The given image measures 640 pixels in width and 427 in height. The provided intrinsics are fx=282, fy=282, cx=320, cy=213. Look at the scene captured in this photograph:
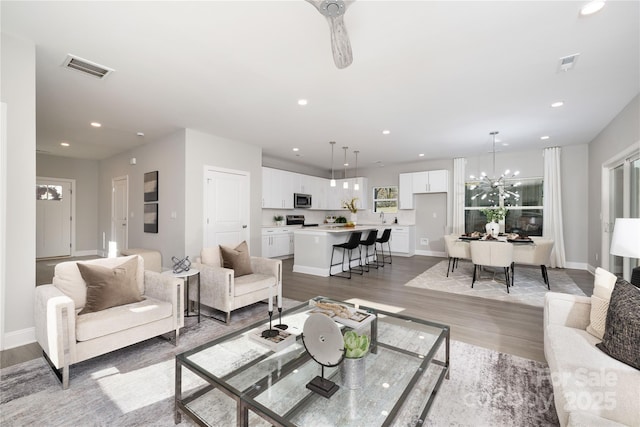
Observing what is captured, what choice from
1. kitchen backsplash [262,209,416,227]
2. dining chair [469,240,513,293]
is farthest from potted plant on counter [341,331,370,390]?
kitchen backsplash [262,209,416,227]

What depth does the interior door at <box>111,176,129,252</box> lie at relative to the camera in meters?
6.47

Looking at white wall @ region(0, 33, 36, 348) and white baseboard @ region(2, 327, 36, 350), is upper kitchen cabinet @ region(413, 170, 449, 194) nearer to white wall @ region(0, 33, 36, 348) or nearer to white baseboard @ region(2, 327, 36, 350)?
white wall @ region(0, 33, 36, 348)

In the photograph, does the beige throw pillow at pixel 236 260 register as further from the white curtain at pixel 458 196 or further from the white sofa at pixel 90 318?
the white curtain at pixel 458 196

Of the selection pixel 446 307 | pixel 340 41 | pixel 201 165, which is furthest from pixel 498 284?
pixel 201 165

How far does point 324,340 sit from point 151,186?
541 cm

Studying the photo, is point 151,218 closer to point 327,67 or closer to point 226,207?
point 226,207

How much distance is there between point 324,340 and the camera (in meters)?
1.48

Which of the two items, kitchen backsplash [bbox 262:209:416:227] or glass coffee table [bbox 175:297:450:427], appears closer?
glass coffee table [bbox 175:297:450:427]

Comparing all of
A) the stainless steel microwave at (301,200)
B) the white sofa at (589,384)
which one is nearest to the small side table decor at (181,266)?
the white sofa at (589,384)

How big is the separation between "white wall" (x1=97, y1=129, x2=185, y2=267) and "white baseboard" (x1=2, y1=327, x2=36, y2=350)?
2355 mm

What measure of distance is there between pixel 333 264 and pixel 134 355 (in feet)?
12.1

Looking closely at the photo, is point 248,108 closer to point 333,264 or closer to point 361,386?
point 333,264

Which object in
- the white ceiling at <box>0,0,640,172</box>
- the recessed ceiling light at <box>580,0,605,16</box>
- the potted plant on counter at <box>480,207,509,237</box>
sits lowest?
the potted plant on counter at <box>480,207,509,237</box>

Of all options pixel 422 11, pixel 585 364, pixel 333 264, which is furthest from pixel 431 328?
pixel 333 264
